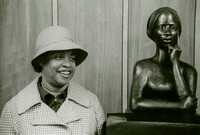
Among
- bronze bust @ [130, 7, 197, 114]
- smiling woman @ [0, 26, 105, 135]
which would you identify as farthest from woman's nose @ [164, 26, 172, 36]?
smiling woman @ [0, 26, 105, 135]

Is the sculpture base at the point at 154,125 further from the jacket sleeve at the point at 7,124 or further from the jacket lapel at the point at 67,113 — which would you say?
the jacket sleeve at the point at 7,124

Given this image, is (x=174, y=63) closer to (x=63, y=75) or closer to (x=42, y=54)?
(x=63, y=75)

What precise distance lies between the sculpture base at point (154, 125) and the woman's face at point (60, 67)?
286mm

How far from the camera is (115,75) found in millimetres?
2193

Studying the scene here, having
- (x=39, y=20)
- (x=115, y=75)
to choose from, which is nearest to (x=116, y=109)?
(x=115, y=75)

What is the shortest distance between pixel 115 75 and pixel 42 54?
27.5 inches

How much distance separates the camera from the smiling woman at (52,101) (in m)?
1.56

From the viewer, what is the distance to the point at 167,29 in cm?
156

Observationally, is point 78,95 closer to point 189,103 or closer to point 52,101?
point 52,101

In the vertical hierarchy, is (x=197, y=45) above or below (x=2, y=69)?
above

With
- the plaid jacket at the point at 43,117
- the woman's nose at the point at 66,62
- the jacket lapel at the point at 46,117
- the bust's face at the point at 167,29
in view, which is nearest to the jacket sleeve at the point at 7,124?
the plaid jacket at the point at 43,117

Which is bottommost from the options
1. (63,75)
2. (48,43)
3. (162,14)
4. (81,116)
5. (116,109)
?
(116,109)

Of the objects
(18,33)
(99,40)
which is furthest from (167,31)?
(18,33)

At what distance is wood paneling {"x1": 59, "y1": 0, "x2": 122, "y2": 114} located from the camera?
2160 millimetres
